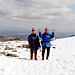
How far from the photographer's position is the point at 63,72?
6.54 meters

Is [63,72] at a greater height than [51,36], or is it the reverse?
[51,36]

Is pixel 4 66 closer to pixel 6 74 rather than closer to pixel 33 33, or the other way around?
pixel 6 74

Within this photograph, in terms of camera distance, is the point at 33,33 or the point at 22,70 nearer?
the point at 22,70

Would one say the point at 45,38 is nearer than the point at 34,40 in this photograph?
Yes

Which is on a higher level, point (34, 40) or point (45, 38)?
point (45, 38)

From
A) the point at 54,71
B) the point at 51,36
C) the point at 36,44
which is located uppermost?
the point at 51,36

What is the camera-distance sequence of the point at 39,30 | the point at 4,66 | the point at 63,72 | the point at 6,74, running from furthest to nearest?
the point at 39,30 < the point at 4,66 < the point at 63,72 < the point at 6,74

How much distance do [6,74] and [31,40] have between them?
385 cm

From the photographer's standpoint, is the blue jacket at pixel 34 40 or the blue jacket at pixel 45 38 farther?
the blue jacket at pixel 34 40

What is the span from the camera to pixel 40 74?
248 inches

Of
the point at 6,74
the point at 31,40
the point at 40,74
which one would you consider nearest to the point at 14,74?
the point at 6,74

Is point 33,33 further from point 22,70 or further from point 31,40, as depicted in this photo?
point 22,70

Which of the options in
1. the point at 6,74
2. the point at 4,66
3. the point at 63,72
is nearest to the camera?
the point at 6,74

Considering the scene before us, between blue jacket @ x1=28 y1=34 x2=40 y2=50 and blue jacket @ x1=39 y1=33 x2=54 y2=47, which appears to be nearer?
blue jacket @ x1=39 y1=33 x2=54 y2=47
